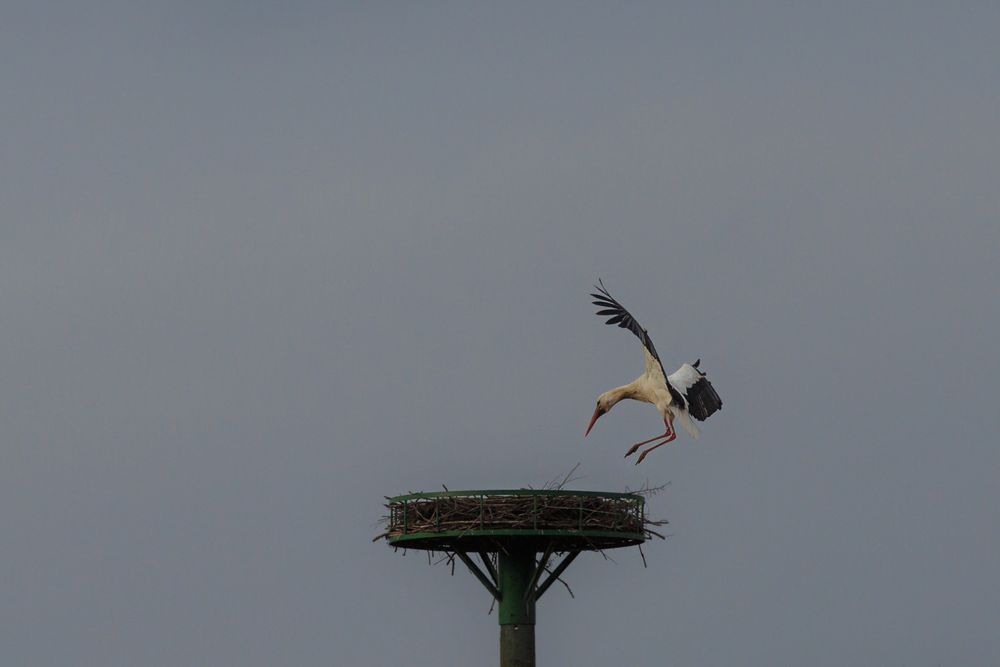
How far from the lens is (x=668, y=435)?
30.6m

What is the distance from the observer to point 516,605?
101 feet

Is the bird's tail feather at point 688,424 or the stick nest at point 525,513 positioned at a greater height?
the bird's tail feather at point 688,424

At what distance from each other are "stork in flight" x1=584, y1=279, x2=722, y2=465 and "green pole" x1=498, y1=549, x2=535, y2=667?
277cm

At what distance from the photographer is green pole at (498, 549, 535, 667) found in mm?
30781

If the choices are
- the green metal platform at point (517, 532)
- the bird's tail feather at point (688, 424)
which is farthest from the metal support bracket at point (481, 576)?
the bird's tail feather at point (688, 424)

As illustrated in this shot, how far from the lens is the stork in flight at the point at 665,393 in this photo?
29.6 meters

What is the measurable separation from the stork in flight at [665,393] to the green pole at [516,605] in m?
2.77

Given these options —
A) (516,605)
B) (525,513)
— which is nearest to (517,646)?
(516,605)

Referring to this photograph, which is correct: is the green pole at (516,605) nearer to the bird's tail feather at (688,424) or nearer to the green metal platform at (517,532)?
the green metal platform at (517,532)

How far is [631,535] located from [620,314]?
3.84m

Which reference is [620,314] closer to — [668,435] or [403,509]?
[668,435]

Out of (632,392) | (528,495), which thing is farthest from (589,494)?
(632,392)

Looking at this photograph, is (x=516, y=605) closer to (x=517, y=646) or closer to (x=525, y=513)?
(x=517, y=646)

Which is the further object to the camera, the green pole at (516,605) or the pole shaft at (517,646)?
the green pole at (516,605)
